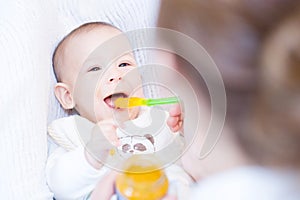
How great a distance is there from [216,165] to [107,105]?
0.89 feet

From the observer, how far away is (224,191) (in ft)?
1.74

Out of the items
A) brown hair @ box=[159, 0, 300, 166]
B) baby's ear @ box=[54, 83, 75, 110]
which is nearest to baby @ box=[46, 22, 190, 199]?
baby's ear @ box=[54, 83, 75, 110]

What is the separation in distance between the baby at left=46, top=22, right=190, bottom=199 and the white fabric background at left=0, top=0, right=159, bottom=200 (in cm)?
3

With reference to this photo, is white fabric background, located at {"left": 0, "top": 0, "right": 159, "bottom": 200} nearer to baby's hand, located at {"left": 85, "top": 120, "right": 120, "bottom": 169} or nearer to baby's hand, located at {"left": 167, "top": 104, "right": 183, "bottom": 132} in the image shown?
baby's hand, located at {"left": 85, "top": 120, "right": 120, "bottom": 169}

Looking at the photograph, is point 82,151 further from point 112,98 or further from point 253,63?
point 253,63

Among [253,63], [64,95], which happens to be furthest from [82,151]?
[253,63]

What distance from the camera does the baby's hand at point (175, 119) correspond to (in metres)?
0.70

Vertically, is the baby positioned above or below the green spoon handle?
below

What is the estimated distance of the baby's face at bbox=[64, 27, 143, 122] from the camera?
Result: 0.79m

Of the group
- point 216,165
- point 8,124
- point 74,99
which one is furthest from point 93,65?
point 216,165

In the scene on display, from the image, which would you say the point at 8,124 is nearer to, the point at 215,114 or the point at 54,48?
the point at 54,48

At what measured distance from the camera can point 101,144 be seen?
73cm

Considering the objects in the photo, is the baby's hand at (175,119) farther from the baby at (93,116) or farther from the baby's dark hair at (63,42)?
the baby's dark hair at (63,42)

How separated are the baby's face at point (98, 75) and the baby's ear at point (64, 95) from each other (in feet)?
0.04
